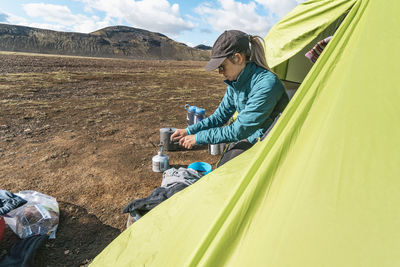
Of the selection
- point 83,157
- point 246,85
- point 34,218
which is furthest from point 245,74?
point 83,157

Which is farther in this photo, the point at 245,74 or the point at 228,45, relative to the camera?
the point at 245,74

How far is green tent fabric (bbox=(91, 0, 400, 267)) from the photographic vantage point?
34.8 inches

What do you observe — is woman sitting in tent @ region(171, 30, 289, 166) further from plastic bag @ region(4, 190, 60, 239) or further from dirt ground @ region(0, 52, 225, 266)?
plastic bag @ region(4, 190, 60, 239)

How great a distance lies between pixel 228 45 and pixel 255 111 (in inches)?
24.3

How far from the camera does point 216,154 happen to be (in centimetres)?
437

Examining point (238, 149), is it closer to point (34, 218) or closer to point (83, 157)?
Answer: point (34, 218)

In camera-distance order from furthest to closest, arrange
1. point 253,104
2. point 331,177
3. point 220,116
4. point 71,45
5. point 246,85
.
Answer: point 71,45 < point 220,116 < point 246,85 < point 253,104 < point 331,177

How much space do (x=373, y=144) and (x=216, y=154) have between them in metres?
3.44

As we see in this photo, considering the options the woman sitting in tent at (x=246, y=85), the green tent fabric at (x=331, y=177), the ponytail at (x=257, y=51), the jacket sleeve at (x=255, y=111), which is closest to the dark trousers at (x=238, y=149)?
the woman sitting in tent at (x=246, y=85)

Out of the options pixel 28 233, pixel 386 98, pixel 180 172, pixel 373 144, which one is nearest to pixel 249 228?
pixel 373 144

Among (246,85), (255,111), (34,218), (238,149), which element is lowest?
(34,218)

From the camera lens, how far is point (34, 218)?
2.32m

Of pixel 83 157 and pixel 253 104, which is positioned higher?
pixel 253 104

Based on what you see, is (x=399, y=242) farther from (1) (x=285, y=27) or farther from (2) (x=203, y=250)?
(1) (x=285, y=27)
